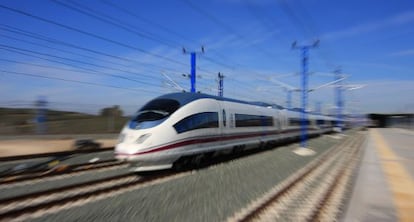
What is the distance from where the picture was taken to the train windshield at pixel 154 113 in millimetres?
12156

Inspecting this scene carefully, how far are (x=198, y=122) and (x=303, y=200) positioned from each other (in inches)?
204

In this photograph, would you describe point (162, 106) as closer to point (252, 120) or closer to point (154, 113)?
point (154, 113)

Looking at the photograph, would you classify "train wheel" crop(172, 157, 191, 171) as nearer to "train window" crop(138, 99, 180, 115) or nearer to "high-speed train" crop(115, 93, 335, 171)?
"high-speed train" crop(115, 93, 335, 171)

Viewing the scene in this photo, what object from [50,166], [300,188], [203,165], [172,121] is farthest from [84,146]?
[300,188]

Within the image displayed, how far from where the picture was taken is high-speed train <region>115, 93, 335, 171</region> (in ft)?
38.0

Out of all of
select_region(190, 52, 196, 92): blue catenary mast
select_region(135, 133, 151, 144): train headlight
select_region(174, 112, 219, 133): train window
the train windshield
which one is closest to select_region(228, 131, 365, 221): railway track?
select_region(174, 112, 219, 133): train window

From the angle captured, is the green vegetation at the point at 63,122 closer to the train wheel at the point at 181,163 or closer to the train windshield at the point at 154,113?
the train windshield at the point at 154,113

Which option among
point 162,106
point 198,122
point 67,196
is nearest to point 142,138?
point 162,106

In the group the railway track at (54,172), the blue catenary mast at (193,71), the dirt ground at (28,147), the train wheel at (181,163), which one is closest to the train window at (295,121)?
the blue catenary mast at (193,71)

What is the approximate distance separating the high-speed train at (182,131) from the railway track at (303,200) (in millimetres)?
3303

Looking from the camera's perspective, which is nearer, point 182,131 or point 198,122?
point 182,131

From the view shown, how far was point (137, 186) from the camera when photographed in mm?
10508

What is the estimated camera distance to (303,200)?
9.70 m

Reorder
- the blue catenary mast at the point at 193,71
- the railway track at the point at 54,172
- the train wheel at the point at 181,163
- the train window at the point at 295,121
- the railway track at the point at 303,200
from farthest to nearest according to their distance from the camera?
the train window at the point at 295,121
the blue catenary mast at the point at 193,71
the train wheel at the point at 181,163
the railway track at the point at 54,172
the railway track at the point at 303,200
